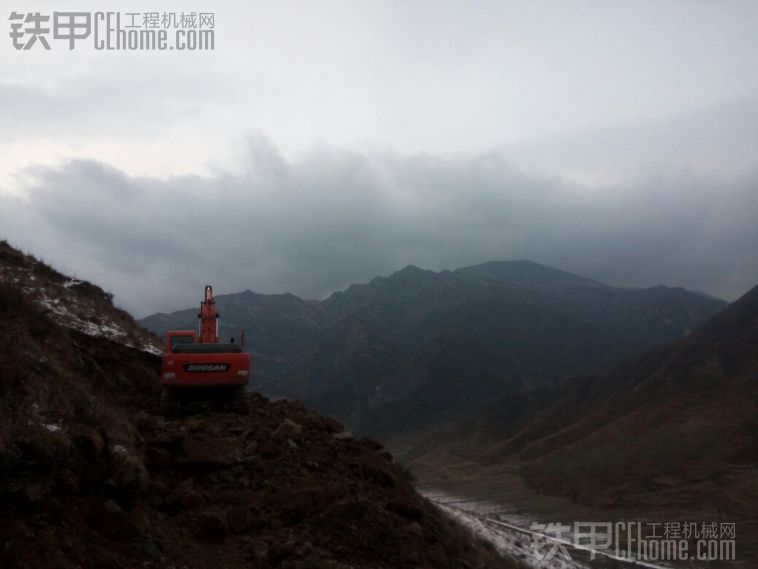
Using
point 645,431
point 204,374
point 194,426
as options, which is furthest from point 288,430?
point 645,431

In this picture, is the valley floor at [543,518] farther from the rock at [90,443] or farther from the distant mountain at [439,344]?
the distant mountain at [439,344]

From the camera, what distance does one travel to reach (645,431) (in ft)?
195

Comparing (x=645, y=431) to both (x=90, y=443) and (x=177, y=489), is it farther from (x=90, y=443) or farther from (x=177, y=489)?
(x=90, y=443)

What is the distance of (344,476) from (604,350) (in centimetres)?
14889

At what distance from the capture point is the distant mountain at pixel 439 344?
123000 mm

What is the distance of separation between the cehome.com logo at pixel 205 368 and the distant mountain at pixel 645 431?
3530 centimetres

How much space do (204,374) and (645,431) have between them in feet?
181

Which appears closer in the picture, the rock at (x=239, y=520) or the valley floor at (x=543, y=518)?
the rock at (x=239, y=520)

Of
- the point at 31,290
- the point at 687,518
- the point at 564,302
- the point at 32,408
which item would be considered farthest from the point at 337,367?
the point at 32,408

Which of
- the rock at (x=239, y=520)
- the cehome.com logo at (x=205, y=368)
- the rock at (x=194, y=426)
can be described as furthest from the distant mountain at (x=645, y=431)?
the rock at (x=239, y=520)

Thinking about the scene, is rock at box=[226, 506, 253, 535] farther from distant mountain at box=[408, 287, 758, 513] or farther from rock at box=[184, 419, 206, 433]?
distant mountain at box=[408, 287, 758, 513]

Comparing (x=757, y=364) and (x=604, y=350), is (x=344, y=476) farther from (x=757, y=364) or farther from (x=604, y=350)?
(x=604, y=350)

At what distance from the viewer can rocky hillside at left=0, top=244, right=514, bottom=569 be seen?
6.69 metres

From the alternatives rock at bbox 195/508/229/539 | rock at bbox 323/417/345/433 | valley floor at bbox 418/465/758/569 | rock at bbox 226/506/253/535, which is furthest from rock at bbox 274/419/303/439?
valley floor at bbox 418/465/758/569
